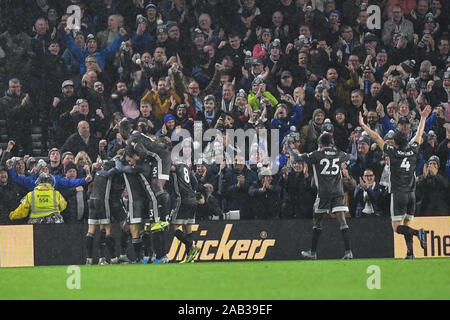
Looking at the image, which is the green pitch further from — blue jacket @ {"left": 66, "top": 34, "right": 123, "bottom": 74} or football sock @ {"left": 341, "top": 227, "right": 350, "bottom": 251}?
blue jacket @ {"left": 66, "top": 34, "right": 123, "bottom": 74}

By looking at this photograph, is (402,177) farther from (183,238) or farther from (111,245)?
(111,245)

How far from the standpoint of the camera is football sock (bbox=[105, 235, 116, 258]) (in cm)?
1686

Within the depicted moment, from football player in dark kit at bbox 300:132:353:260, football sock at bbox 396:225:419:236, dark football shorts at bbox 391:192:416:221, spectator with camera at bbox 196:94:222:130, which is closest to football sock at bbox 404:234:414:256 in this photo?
football sock at bbox 396:225:419:236

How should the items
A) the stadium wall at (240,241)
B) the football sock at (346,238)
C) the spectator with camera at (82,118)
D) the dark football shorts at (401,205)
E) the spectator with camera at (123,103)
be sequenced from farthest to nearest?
the spectator with camera at (123,103)
the spectator with camera at (82,118)
the stadium wall at (240,241)
the football sock at (346,238)
the dark football shorts at (401,205)

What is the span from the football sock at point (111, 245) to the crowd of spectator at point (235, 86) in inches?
56.1

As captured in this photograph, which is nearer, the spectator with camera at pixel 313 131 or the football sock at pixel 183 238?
the football sock at pixel 183 238

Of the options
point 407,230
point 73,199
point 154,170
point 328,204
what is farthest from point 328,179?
point 73,199

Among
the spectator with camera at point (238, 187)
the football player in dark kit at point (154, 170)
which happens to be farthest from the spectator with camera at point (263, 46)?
the football player in dark kit at point (154, 170)

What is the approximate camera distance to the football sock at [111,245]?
55.3 ft

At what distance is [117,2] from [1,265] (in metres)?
7.09

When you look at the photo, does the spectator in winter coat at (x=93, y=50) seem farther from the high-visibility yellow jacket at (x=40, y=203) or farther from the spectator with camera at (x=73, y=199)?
the high-visibility yellow jacket at (x=40, y=203)

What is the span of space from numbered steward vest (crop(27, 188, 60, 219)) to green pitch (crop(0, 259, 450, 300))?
1.78m

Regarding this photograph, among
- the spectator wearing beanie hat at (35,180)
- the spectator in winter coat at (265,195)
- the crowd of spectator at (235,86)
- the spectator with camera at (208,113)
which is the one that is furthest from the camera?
the spectator with camera at (208,113)

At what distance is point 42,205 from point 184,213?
2658 mm
